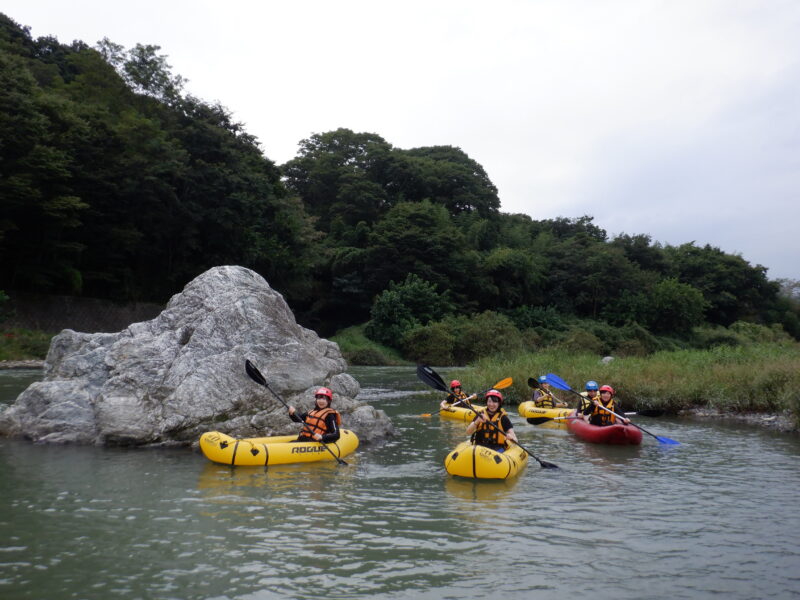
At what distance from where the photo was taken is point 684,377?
14.7 metres

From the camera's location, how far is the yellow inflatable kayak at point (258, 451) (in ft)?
28.2

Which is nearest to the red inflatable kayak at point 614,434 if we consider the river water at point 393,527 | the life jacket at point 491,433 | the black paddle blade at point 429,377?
the river water at point 393,527

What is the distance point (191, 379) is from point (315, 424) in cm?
227

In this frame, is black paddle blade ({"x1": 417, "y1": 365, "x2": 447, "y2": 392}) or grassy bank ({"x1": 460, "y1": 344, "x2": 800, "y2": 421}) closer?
black paddle blade ({"x1": 417, "y1": 365, "x2": 447, "y2": 392})

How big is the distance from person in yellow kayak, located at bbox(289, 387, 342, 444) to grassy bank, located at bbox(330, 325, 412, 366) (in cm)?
2074

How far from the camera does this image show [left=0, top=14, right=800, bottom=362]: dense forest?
25.5 m

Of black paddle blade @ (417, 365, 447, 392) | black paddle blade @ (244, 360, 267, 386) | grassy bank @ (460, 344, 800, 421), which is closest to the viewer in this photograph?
black paddle blade @ (244, 360, 267, 386)

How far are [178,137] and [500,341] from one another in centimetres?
1794

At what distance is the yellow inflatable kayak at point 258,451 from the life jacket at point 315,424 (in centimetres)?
20

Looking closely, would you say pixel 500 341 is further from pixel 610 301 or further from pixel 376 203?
pixel 376 203

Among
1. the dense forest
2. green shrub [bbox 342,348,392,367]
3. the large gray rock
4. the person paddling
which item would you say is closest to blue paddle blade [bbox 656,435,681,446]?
the person paddling

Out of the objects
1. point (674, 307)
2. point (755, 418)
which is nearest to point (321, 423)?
point (755, 418)

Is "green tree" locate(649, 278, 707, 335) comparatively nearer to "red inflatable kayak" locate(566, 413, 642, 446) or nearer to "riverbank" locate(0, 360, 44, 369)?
"red inflatable kayak" locate(566, 413, 642, 446)

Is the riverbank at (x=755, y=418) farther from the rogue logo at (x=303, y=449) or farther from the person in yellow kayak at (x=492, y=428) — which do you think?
the rogue logo at (x=303, y=449)
